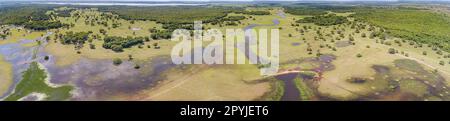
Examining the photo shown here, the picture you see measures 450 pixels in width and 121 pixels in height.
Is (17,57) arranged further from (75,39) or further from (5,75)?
(75,39)

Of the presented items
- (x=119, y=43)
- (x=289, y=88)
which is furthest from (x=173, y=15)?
(x=289, y=88)

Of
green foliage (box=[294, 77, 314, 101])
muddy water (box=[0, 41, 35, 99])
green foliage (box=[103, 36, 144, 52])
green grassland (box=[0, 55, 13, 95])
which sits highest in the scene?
green foliage (box=[103, 36, 144, 52])

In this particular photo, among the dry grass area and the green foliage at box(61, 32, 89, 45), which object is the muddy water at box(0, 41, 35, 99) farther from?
the dry grass area

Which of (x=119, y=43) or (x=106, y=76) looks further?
(x=119, y=43)

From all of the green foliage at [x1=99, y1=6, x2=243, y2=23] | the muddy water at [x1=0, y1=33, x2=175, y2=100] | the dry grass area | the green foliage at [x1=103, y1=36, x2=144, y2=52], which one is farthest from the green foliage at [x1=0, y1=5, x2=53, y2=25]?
the dry grass area

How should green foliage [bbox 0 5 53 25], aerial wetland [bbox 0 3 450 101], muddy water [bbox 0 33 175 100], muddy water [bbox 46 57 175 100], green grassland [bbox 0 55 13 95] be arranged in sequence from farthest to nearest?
green foliage [bbox 0 5 53 25] < green grassland [bbox 0 55 13 95] < muddy water [bbox 0 33 175 100] < muddy water [bbox 46 57 175 100] < aerial wetland [bbox 0 3 450 101]

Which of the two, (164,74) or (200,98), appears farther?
(164,74)

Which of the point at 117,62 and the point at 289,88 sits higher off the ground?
the point at 117,62

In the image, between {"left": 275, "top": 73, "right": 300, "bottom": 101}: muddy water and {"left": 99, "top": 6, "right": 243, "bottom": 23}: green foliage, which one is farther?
{"left": 99, "top": 6, "right": 243, "bottom": 23}: green foliage

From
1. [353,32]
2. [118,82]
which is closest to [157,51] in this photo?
[118,82]

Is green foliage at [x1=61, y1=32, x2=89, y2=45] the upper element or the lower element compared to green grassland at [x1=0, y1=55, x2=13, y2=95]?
upper
